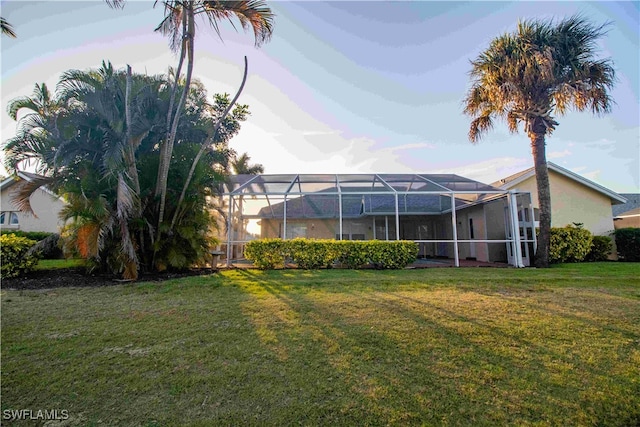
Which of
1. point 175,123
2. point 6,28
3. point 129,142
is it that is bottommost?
point 129,142

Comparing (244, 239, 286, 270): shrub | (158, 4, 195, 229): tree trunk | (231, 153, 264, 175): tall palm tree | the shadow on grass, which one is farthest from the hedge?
(231, 153, 264, 175): tall palm tree

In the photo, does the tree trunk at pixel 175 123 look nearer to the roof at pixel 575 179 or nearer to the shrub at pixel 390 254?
the shrub at pixel 390 254

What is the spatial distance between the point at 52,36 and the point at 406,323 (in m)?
10.6

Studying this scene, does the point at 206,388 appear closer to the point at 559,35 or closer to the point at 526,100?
the point at 526,100

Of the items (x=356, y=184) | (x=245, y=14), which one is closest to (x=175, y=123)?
(x=245, y=14)

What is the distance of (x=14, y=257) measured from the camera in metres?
8.54

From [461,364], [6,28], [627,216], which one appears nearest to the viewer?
[461,364]

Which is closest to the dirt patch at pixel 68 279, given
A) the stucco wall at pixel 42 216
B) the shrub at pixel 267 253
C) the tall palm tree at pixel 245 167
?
the shrub at pixel 267 253

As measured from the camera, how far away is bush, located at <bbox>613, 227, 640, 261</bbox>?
1371 cm

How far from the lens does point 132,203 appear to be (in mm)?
8258

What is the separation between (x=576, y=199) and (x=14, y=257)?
23.5 metres

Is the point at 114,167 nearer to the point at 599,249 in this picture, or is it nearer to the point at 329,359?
the point at 329,359

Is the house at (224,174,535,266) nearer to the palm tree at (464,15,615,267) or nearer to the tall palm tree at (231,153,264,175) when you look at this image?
the palm tree at (464,15,615,267)

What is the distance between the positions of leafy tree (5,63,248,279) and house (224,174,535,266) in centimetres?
214
